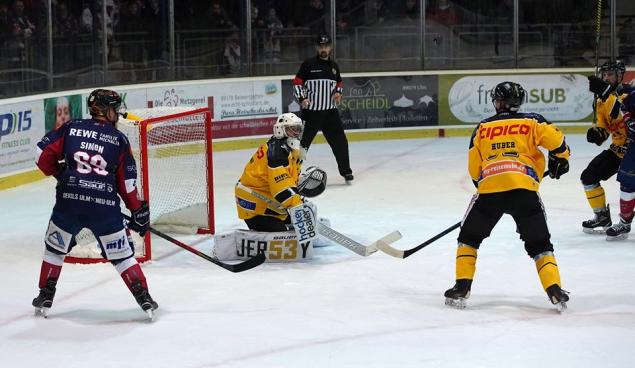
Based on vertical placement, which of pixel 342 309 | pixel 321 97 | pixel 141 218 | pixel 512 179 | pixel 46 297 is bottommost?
pixel 342 309

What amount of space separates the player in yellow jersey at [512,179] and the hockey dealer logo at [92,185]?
5.55 feet

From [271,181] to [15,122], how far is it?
12.5 ft

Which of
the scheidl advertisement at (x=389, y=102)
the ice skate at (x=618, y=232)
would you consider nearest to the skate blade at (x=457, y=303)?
the ice skate at (x=618, y=232)

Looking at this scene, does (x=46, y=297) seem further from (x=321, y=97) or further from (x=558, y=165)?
(x=321, y=97)

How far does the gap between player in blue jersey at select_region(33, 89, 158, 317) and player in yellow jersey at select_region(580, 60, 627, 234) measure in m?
3.20

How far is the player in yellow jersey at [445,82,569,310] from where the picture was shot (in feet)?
17.3

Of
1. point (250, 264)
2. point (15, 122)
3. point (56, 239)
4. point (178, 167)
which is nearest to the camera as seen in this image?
point (56, 239)

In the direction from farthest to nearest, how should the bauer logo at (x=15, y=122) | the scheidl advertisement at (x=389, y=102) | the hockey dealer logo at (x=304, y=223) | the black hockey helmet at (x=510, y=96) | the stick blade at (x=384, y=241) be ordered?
the scheidl advertisement at (x=389, y=102) → the bauer logo at (x=15, y=122) → the stick blade at (x=384, y=241) → the hockey dealer logo at (x=304, y=223) → the black hockey helmet at (x=510, y=96)

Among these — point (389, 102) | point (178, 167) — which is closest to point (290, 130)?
point (178, 167)

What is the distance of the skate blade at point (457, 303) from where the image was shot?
5416 millimetres

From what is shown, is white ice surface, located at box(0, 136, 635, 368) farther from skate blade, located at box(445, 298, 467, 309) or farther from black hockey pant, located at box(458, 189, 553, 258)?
black hockey pant, located at box(458, 189, 553, 258)

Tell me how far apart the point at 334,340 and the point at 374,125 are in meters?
8.04

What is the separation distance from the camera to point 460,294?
5.40 meters

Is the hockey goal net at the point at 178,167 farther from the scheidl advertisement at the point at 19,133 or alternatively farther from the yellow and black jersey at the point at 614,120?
the yellow and black jersey at the point at 614,120
